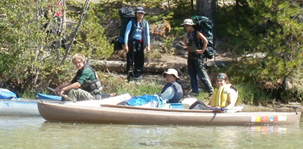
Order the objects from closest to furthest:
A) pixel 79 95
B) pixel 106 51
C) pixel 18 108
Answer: pixel 79 95
pixel 18 108
pixel 106 51

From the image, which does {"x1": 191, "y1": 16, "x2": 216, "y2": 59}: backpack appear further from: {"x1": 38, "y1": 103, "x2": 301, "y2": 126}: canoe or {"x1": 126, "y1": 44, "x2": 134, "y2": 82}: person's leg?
{"x1": 38, "y1": 103, "x2": 301, "y2": 126}: canoe

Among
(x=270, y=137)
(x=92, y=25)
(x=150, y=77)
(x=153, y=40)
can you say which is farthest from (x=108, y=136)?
(x=153, y=40)

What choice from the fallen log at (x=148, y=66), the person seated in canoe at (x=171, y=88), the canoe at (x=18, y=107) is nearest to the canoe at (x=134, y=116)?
the person seated in canoe at (x=171, y=88)

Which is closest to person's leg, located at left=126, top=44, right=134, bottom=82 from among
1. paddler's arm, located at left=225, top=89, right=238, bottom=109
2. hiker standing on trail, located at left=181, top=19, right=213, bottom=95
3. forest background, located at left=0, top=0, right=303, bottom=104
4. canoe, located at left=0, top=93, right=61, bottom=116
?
forest background, located at left=0, top=0, right=303, bottom=104

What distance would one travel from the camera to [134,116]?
9906 millimetres

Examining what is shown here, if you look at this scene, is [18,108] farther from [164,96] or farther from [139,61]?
[139,61]

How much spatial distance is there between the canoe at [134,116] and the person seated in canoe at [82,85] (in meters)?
0.46

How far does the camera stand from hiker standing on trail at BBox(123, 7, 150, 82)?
41.1 feet

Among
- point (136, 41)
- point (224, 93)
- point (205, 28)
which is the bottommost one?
point (224, 93)

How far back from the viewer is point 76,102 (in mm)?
10234

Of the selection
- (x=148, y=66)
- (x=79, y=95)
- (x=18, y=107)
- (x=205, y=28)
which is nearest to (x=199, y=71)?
(x=205, y=28)

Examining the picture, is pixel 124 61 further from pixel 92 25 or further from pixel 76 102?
pixel 76 102

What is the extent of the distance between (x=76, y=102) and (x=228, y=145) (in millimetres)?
3057

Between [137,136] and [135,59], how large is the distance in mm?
4256
